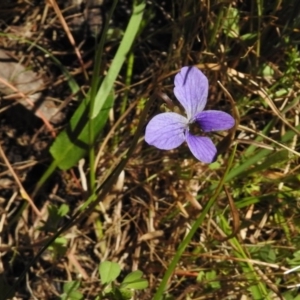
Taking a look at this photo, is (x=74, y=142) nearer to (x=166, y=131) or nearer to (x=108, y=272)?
(x=108, y=272)

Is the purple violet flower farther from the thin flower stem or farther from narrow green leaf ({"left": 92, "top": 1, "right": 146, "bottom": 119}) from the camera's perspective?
narrow green leaf ({"left": 92, "top": 1, "right": 146, "bottom": 119})

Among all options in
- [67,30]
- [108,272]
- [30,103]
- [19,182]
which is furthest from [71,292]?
[67,30]

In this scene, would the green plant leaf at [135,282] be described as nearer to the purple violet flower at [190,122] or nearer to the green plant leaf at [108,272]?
the green plant leaf at [108,272]

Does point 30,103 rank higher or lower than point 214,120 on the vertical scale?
lower

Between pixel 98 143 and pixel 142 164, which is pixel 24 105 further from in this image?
pixel 142 164

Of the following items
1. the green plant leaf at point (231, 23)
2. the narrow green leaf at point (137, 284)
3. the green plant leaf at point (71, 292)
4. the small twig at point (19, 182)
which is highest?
the green plant leaf at point (231, 23)

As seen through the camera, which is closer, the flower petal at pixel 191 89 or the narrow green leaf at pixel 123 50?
the flower petal at pixel 191 89

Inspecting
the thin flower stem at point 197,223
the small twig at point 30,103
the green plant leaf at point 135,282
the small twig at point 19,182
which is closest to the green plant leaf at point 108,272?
the green plant leaf at point 135,282
